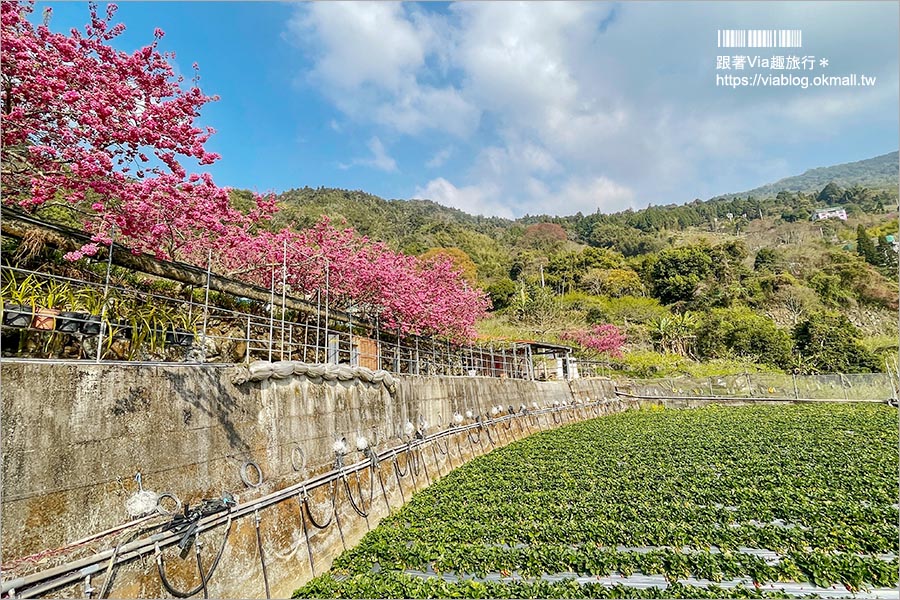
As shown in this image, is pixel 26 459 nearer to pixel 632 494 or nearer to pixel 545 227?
pixel 632 494

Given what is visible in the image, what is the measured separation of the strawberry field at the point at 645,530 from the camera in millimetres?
4242

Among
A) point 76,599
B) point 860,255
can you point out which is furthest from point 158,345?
point 860,255

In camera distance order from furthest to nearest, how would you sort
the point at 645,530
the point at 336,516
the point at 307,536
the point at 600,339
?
the point at 600,339
the point at 645,530
the point at 336,516
the point at 307,536

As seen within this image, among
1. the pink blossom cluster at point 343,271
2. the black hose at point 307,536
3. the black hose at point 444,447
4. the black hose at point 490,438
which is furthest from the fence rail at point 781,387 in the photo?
the black hose at point 307,536

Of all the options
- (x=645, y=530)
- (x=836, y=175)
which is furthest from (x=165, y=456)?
(x=836, y=175)

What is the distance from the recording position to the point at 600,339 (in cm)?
3197

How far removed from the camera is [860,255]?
41531 millimetres

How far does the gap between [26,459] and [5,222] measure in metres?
2.82

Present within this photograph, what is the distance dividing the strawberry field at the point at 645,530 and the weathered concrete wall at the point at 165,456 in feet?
2.66

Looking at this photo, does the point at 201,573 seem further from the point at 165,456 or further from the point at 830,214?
the point at 830,214

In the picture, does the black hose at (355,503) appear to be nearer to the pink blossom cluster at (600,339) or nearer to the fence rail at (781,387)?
the fence rail at (781,387)

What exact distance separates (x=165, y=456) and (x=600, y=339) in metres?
31.8

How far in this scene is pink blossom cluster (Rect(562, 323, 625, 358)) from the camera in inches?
1265

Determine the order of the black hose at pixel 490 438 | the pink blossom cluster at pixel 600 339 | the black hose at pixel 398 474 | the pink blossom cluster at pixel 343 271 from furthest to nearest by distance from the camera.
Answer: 1. the pink blossom cluster at pixel 600 339
2. the black hose at pixel 490 438
3. the pink blossom cluster at pixel 343 271
4. the black hose at pixel 398 474
